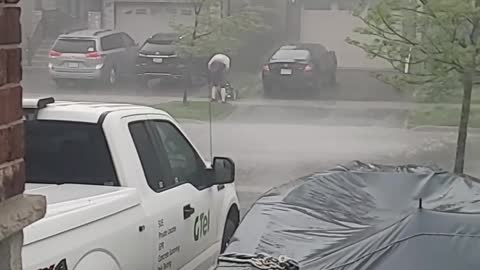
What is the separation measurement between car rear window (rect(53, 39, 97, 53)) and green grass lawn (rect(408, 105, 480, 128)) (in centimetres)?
951

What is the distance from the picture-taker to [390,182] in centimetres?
580

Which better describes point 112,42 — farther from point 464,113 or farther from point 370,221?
point 370,221

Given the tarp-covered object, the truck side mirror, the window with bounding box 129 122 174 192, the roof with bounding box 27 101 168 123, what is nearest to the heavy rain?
the truck side mirror

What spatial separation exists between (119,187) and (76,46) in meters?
21.4

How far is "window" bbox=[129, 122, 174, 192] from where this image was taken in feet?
20.1

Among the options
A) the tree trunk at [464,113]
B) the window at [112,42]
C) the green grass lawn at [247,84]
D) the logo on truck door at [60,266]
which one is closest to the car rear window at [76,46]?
the window at [112,42]

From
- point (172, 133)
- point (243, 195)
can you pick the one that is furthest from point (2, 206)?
point (243, 195)

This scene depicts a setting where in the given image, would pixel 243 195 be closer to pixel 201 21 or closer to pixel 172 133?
pixel 172 133

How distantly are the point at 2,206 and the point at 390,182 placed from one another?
3387 mm

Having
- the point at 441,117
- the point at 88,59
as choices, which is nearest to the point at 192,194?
the point at 441,117

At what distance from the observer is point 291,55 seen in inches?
1013

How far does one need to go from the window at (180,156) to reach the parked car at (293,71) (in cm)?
1806

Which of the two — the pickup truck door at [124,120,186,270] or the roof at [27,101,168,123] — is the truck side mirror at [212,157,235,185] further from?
the roof at [27,101,168,123]

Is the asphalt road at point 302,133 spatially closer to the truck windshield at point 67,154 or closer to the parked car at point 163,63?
the parked car at point 163,63
